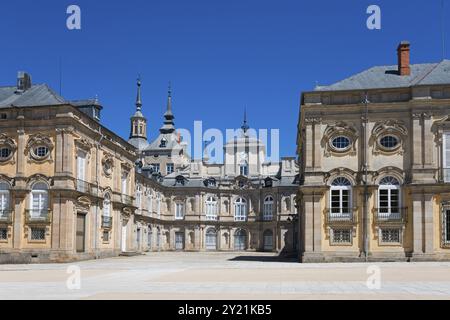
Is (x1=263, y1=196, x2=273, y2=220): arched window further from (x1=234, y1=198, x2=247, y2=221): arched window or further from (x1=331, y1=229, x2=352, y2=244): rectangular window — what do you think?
(x1=331, y1=229, x2=352, y2=244): rectangular window

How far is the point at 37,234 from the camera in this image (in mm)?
37500

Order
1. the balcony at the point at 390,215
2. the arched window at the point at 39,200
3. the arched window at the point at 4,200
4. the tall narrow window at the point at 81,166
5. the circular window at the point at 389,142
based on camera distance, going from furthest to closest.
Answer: the tall narrow window at the point at 81,166
the arched window at the point at 4,200
the arched window at the point at 39,200
the circular window at the point at 389,142
the balcony at the point at 390,215

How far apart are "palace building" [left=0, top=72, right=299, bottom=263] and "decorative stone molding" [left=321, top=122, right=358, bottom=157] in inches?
623

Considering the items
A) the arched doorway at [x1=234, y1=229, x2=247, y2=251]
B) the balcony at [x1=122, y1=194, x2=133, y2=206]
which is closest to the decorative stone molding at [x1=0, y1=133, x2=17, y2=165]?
the balcony at [x1=122, y1=194, x2=133, y2=206]

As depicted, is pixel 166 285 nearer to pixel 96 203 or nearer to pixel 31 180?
pixel 31 180

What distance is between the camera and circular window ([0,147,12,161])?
38.6 meters

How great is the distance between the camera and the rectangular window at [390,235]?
113 ft

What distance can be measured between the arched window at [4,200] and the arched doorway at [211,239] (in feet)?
117

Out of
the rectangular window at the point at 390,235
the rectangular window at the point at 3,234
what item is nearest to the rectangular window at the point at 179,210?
the rectangular window at the point at 3,234

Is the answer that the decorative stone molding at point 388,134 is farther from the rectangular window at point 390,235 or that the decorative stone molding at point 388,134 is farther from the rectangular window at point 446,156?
the rectangular window at point 390,235

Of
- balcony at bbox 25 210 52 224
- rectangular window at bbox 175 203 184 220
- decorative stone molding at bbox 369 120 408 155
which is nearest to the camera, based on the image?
decorative stone molding at bbox 369 120 408 155
